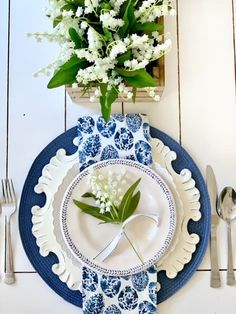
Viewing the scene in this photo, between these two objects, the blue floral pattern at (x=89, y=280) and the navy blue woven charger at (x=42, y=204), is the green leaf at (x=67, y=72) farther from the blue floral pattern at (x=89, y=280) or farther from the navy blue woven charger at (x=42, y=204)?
the blue floral pattern at (x=89, y=280)

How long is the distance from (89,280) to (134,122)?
330 millimetres

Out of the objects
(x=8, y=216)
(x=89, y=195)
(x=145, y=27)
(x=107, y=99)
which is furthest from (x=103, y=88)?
(x=8, y=216)

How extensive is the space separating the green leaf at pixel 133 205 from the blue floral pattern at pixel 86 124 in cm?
16

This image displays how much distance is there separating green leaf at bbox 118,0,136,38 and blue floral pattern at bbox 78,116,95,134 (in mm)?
243

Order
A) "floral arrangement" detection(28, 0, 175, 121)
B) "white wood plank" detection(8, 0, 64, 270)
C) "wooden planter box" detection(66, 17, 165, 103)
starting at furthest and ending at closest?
"white wood plank" detection(8, 0, 64, 270), "wooden planter box" detection(66, 17, 165, 103), "floral arrangement" detection(28, 0, 175, 121)

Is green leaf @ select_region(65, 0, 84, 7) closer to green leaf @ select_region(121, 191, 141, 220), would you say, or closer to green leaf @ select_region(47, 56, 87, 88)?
green leaf @ select_region(47, 56, 87, 88)

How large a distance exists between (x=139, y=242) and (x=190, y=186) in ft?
0.52

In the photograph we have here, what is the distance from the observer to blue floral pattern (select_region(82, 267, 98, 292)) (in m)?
0.90

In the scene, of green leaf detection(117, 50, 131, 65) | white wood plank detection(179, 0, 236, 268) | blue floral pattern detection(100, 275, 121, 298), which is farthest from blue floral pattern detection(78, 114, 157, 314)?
green leaf detection(117, 50, 131, 65)

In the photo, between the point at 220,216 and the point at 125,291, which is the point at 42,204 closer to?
the point at 125,291

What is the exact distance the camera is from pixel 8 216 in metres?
0.95

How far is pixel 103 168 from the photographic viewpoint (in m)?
0.93

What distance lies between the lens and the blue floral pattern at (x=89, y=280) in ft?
2.96

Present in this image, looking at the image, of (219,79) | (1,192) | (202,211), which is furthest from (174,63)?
(1,192)
